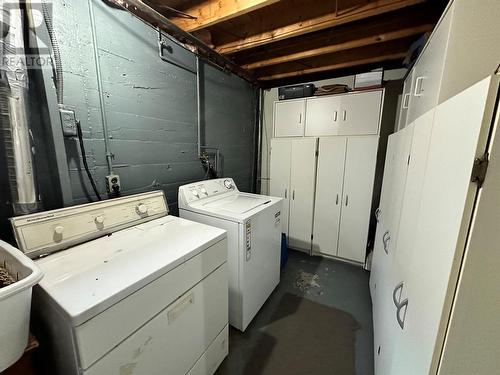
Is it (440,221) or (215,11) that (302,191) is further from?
(440,221)

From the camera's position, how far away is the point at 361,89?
96.3 inches

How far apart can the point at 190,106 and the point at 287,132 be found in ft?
4.64

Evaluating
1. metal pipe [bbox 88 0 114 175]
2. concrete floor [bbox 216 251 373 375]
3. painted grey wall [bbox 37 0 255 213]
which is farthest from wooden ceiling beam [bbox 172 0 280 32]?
concrete floor [bbox 216 251 373 375]

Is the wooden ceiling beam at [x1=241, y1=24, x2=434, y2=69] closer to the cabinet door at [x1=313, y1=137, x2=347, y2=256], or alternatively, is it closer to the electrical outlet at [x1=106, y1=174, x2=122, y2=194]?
the cabinet door at [x1=313, y1=137, x2=347, y2=256]

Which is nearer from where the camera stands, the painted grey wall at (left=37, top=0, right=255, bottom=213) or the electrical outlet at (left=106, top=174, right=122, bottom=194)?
the painted grey wall at (left=37, top=0, right=255, bottom=213)

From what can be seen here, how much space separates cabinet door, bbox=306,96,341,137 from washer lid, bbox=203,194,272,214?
4.25 feet

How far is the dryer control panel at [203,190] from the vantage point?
1.83m

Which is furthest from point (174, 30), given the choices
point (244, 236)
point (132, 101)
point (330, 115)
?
point (330, 115)

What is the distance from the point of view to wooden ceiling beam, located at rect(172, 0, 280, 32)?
5.02ft

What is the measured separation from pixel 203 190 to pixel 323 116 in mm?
1803

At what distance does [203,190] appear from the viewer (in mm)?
2021

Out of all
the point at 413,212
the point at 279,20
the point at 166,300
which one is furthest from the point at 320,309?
the point at 279,20

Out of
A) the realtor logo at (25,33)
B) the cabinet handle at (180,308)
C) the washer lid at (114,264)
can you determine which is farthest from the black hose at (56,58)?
the cabinet handle at (180,308)

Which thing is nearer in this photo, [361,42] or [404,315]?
[404,315]
